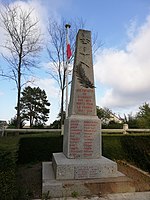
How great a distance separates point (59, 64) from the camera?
20.3m

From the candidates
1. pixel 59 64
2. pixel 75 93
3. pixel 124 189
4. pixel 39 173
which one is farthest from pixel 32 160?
pixel 59 64

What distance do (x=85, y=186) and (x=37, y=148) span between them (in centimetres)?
462

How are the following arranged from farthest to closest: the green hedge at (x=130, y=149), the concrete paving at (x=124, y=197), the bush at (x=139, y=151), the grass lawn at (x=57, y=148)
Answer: the grass lawn at (x=57, y=148) < the green hedge at (x=130, y=149) < the bush at (x=139, y=151) < the concrete paving at (x=124, y=197)

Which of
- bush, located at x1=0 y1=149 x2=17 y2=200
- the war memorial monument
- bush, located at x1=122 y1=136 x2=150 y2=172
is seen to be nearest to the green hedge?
bush, located at x1=122 y1=136 x2=150 y2=172

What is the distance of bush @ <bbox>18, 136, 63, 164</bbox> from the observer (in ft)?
27.1

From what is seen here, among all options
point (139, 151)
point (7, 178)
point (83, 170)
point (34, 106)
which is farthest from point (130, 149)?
point (34, 106)

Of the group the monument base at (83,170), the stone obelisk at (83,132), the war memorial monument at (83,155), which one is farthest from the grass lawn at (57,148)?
the monument base at (83,170)

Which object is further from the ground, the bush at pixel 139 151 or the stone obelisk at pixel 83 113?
the stone obelisk at pixel 83 113

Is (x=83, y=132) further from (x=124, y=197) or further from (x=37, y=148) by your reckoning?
(x=37, y=148)

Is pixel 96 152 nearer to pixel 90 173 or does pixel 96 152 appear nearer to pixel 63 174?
pixel 90 173

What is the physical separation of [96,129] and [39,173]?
88.3 inches

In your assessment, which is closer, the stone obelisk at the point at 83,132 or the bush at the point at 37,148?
the stone obelisk at the point at 83,132

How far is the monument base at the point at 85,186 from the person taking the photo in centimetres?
413

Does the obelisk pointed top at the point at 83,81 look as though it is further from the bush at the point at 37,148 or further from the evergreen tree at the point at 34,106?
the evergreen tree at the point at 34,106
